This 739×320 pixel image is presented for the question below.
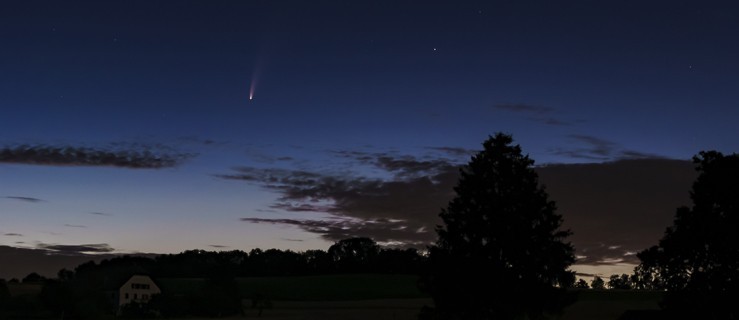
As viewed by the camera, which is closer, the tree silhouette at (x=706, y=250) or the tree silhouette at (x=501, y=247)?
the tree silhouette at (x=706, y=250)

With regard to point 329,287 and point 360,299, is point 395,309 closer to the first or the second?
point 360,299

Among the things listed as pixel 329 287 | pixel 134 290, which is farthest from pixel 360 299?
pixel 134 290

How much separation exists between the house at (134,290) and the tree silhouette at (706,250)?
87.8m

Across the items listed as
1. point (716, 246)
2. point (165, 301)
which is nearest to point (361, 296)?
point (165, 301)

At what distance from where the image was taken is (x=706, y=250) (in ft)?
131

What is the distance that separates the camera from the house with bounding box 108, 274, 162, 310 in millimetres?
113625

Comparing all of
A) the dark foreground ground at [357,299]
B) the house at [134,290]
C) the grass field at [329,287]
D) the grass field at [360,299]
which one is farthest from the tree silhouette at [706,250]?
the house at [134,290]

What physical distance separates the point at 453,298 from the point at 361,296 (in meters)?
82.2

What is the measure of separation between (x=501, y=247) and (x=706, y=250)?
1090cm

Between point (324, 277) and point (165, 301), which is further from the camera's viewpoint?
point (324, 277)

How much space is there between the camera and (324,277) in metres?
157

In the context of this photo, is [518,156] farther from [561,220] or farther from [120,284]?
[120,284]

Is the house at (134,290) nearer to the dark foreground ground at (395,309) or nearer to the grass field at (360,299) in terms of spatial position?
the grass field at (360,299)

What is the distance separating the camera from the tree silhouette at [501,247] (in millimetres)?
43594
